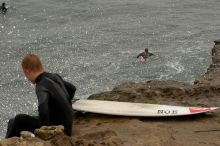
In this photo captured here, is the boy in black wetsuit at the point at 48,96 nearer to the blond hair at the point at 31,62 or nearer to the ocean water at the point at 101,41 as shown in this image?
the blond hair at the point at 31,62

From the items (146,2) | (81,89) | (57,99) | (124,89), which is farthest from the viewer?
(146,2)

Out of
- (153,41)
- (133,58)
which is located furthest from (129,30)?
(133,58)

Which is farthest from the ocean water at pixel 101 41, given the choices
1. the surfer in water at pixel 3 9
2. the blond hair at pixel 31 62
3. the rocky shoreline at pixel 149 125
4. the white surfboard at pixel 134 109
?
the blond hair at pixel 31 62

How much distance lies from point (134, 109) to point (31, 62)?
2.19m

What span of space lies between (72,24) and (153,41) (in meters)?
5.80

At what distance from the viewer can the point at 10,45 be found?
81.1 feet

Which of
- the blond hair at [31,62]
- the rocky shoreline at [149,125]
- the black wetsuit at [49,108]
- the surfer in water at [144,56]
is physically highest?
the blond hair at [31,62]

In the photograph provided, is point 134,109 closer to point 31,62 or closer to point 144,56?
point 31,62

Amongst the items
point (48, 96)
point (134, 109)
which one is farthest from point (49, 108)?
point (134, 109)

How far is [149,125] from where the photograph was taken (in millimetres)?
6613

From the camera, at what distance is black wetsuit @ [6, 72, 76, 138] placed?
217 inches

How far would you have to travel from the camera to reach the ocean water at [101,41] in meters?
19.8

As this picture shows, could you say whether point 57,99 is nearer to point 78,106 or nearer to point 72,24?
point 78,106

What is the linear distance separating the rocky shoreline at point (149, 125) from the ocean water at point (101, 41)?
317 inches
